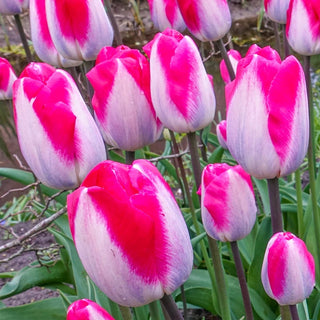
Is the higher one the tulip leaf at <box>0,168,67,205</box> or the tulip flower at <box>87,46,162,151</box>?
the tulip flower at <box>87,46,162,151</box>

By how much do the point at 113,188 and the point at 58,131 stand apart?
22 centimetres

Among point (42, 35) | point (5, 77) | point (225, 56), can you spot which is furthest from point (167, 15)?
point (5, 77)

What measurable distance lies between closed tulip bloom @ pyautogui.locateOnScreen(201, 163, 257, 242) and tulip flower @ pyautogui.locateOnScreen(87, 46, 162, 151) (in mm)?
105

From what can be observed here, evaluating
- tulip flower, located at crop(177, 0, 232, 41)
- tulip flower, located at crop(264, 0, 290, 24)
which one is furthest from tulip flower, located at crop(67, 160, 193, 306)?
tulip flower, located at crop(264, 0, 290, 24)

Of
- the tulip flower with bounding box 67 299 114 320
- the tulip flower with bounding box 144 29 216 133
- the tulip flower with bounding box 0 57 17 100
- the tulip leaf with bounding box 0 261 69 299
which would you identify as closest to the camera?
the tulip flower with bounding box 67 299 114 320

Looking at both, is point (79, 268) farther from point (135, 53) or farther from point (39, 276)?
point (135, 53)

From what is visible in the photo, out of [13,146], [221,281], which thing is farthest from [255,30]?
[221,281]

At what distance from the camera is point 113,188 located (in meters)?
0.60

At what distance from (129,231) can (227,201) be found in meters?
0.30

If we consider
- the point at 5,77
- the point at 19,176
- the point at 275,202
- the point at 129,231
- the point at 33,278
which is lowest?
the point at 33,278

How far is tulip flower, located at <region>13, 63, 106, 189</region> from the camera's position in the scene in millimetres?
795

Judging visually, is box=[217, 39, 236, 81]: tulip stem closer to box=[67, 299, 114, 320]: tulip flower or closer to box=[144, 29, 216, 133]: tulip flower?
box=[144, 29, 216, 133]: tulip flower

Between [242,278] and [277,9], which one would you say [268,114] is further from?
[277,9]

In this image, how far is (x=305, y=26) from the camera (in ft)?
3.56
